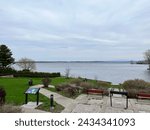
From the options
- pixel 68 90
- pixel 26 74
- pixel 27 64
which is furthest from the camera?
pixel 27 64

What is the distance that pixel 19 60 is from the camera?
184 ft

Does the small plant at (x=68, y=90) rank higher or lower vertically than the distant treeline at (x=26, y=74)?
lower

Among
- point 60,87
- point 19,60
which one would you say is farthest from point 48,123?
point 19,60

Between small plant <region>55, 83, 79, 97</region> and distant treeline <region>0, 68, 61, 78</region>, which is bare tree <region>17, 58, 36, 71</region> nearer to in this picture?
distant treeline <region>0, 68, 61, 78</region>

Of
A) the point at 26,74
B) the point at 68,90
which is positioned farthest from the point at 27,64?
the point at 68,90

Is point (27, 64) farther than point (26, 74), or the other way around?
point (27, 64)

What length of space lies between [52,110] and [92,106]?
7.64 ft

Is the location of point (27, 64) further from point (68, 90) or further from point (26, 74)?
point (68, 90)

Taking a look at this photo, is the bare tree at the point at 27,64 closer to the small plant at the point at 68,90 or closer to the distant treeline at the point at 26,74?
the distant treeline at the point at 26,74

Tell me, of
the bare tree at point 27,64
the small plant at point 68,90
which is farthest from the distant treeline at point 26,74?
the small plant at point 68,90

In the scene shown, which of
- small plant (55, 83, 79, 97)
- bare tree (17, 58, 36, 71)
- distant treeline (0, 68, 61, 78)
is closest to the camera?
small plant (55, 83, 79, 97)

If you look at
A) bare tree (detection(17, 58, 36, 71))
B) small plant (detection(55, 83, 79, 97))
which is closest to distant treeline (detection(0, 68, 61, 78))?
bare tree (detection(17, 58, 36, 71))

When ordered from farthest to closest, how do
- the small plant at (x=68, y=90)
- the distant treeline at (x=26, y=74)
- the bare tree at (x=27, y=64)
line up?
the bare tree at (x=27, y=64), the distant treeline at (x=26, y=74), the small plant at (x=68, y=90)

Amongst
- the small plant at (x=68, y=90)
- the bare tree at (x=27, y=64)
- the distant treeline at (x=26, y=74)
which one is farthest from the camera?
the bare tree at (x=27, y=64)
